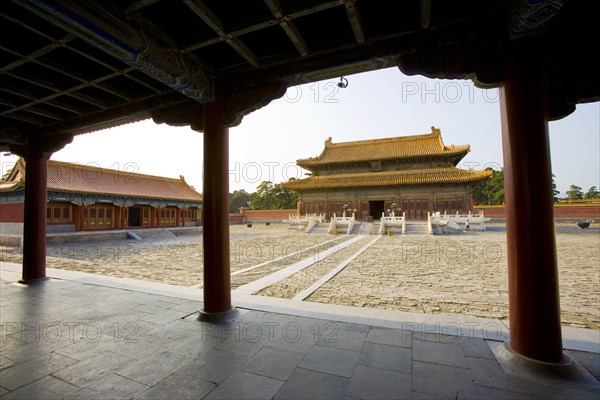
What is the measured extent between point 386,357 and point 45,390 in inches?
119

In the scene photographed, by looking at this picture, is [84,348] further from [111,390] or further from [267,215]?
[267,215]

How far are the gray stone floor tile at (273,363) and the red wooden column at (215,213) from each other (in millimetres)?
1310

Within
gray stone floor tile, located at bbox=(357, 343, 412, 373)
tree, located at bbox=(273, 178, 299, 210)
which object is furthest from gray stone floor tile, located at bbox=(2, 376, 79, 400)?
tree, located at bbox=(273, 178, 299, 210)

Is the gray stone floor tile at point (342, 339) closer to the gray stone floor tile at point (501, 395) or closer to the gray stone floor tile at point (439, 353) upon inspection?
the gray stone floor tile at point (439, 353)

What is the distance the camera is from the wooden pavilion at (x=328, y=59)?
8.51 ft

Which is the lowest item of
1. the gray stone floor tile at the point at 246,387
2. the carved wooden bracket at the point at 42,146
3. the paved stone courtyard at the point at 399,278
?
the paved stone courtyard at the point at 399,278

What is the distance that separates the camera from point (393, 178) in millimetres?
28406

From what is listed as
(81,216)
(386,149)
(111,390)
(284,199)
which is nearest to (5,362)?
(111,390)

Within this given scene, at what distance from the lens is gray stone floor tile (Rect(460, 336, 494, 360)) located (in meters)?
2.84

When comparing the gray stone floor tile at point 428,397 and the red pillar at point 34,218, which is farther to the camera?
the red pillar at point 34,218

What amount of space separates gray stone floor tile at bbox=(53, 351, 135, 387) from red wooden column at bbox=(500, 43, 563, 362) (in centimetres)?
383

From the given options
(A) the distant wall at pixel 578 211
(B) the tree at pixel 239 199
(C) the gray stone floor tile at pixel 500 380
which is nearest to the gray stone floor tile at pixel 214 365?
(C) the gray stone floor tile at pixel 500 380

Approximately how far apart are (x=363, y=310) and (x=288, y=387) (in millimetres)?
2178

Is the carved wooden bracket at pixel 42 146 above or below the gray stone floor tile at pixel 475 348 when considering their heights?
above
